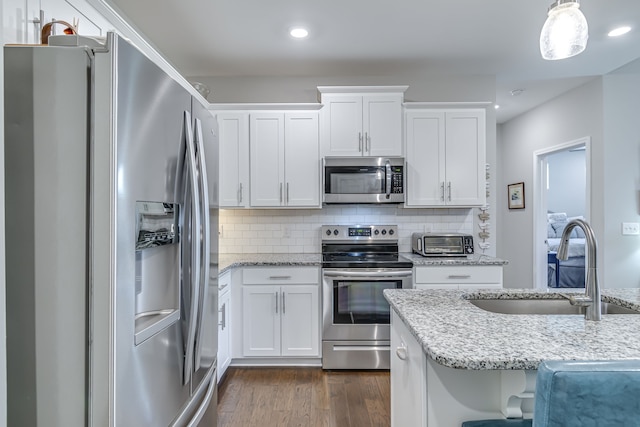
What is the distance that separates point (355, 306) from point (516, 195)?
3626mm

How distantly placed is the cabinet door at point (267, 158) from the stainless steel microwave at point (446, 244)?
4.50 ft

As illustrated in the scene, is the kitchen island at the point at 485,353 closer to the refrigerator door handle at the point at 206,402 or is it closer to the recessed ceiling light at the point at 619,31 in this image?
the refrigerator door handle at the point at 206,402

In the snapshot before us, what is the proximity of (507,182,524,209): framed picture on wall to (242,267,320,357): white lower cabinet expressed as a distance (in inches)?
147

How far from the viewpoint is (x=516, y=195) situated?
5.13m

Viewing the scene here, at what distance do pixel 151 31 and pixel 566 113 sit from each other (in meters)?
4.46

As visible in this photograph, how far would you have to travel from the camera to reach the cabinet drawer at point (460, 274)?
285 centimetres

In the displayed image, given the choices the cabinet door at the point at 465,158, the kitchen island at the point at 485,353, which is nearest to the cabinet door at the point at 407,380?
the kitchen island at the point at 485,353

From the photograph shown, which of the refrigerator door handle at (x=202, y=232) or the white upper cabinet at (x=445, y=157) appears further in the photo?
the white upper cabinet at (x=445, y=157)

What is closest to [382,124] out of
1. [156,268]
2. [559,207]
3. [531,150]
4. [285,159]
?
[285,159]

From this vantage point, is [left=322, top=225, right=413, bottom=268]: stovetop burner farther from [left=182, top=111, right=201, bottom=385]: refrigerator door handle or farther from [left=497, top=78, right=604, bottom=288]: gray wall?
[left=497, top=78, right=604, bottom=288]: gray wall

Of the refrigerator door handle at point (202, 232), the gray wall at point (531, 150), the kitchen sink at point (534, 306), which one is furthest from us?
the gray wall at point (531, 150)

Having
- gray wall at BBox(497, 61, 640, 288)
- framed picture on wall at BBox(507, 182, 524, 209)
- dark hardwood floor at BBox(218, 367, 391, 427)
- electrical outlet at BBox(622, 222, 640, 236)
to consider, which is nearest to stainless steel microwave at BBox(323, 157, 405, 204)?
dark hardwood floor at BBox(218, 367, 391, 427)

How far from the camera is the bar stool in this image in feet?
2.12

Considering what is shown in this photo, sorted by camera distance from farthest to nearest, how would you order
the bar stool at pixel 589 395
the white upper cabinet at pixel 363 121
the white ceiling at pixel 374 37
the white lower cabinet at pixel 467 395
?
1. the white upper cabinet at pixel 363 121
2. the white ceiling at pixel 374 37
3. the white lower cabinet at pixel 467 395
4. the bar stool at pixel 589 395
